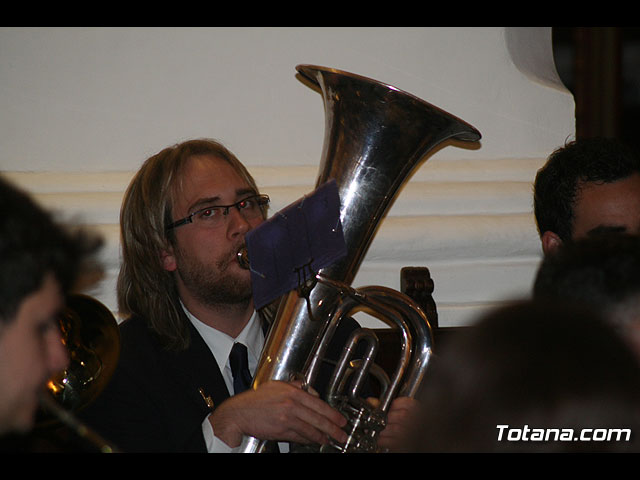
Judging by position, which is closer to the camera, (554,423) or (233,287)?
(554,423)

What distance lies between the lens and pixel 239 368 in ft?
6.98

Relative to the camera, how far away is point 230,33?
2.53 metres

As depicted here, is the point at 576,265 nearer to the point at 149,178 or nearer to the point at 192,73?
the point at 149,178

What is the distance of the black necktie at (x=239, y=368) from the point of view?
82.2 inches

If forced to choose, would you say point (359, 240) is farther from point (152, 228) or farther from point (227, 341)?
point (152, 228)

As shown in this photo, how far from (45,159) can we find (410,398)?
138 cm

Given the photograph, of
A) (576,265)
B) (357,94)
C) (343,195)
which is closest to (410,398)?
(343,195)

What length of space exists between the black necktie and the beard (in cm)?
13

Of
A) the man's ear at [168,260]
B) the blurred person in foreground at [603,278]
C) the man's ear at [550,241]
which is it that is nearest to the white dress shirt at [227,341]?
the man's ear at [168,260]

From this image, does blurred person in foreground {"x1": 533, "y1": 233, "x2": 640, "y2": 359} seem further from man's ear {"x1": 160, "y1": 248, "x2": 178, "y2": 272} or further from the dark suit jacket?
man's ear {"x1": 160, "y1": 248, "x2": 178, "y2": 272}

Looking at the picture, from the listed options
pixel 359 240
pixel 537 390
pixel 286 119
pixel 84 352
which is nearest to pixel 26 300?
pixel 537 390

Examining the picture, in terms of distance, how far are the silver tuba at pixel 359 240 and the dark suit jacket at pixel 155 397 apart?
0.23 m

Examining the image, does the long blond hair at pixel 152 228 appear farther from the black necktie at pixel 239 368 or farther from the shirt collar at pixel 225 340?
the black necktie at pixel 239 368
